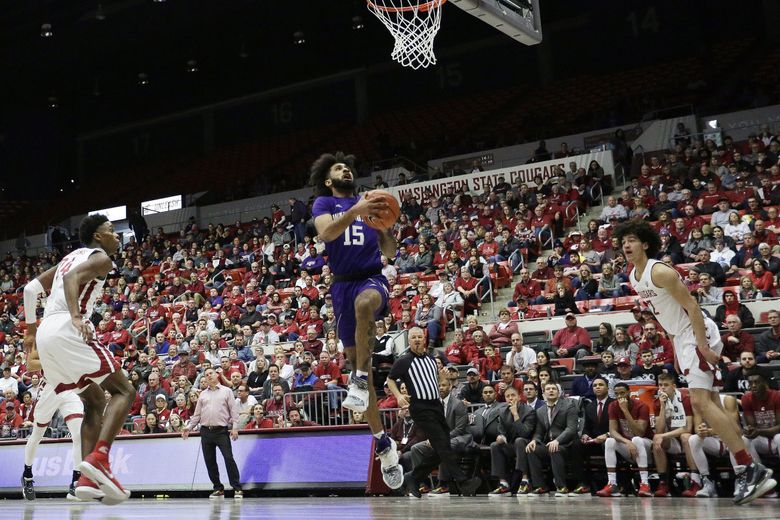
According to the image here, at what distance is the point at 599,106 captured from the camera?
88.6 feet

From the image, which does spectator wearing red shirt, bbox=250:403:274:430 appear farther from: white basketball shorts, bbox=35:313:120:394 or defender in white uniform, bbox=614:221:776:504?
defender in white uniform, bbox=614:221:776:504

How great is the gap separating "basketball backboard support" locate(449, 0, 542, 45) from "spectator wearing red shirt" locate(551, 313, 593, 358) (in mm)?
4567

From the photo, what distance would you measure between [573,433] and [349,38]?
2511cm

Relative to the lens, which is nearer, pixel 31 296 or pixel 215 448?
pixel 31 296

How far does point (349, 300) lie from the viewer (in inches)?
249

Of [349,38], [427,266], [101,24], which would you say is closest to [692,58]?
[349,38]

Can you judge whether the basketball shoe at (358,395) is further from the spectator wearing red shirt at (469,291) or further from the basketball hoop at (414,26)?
the spectator wearing red shirt at (469,291)

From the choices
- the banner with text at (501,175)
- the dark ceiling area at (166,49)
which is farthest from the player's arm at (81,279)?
the dark ceiling area at (166,49)

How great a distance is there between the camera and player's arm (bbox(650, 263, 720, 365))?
6645mm

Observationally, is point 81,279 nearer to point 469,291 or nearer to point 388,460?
point 388,460

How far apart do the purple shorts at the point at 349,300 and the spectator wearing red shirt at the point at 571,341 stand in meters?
7.16

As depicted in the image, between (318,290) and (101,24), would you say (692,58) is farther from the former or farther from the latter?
(101,24)

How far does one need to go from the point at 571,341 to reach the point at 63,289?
339 inches

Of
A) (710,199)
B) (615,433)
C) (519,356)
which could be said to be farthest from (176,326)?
(615,433)
